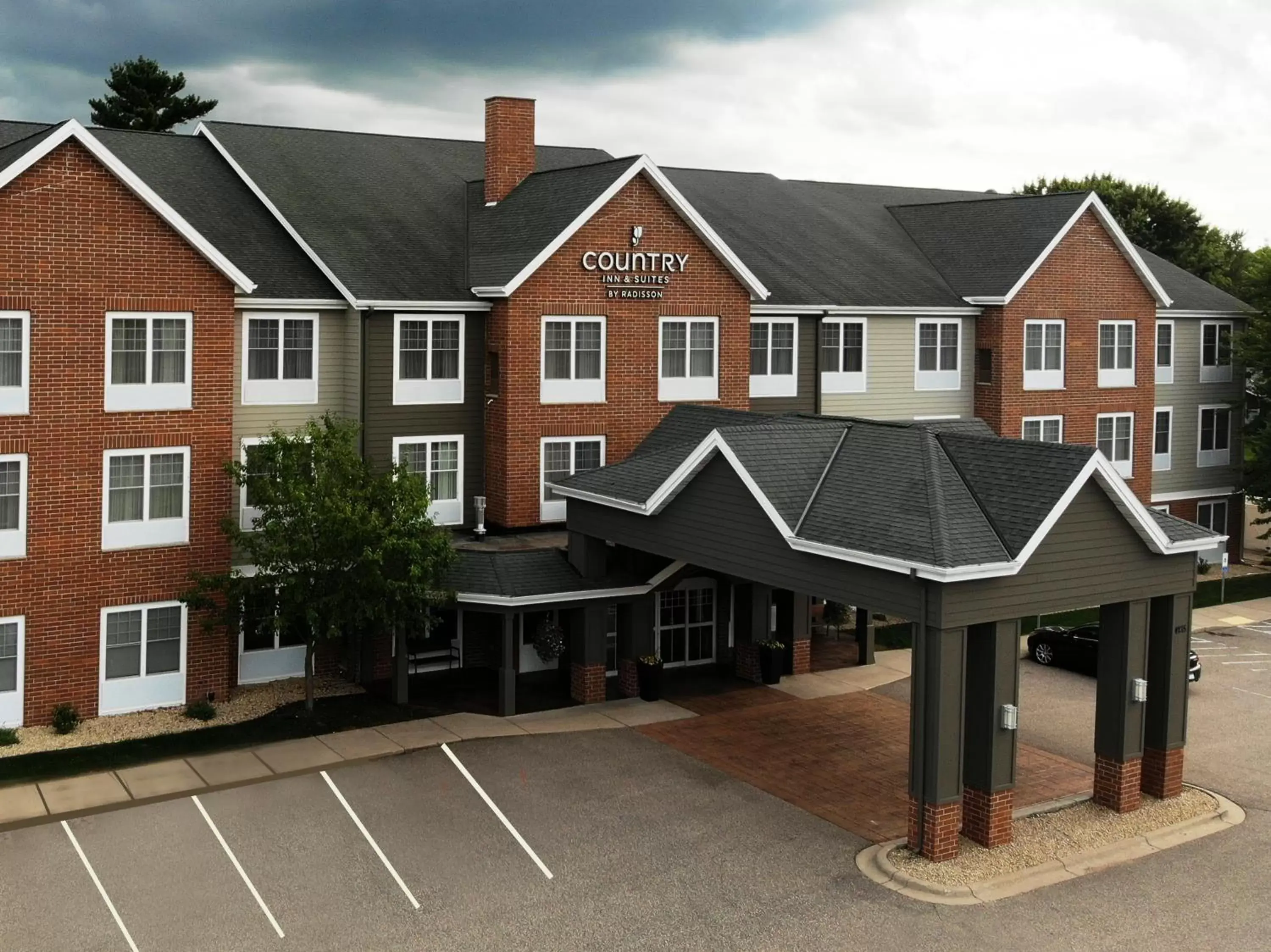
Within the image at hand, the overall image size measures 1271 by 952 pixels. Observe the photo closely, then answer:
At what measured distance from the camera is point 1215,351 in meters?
50.1

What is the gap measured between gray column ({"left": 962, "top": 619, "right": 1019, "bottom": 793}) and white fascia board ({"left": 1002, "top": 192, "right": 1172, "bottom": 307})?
21642 mm

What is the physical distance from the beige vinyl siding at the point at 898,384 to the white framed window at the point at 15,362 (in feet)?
72.0

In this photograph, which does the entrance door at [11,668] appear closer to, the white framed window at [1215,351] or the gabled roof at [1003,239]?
the gabled roof at [1003,239]

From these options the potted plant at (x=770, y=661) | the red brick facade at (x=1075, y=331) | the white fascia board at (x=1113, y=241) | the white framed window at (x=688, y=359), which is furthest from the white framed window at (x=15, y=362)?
the red brick facade at (x=1075, y=331)

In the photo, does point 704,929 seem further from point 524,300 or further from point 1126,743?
point 524,300

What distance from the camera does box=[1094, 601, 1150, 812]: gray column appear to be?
2417 centimetres

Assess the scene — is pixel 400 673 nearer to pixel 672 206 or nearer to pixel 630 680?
pixel 630 680

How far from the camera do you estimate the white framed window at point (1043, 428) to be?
43.3m

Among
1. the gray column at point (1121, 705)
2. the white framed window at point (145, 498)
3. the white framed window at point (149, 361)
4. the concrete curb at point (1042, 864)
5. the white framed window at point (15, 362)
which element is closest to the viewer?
the concrete curb at point (1042, 864)

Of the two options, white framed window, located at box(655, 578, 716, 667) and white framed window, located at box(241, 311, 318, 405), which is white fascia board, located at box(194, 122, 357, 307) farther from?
white framed window, located at box(655, 578, 716, 667)

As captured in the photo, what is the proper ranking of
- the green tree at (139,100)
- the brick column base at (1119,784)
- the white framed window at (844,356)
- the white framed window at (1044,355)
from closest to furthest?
the brick column base at (1119,784)
the white framed window at (844,356)
the white framed window at (1044,355)
the green tree at (139,100)

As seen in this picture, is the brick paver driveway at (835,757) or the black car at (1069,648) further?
the black car at (1069,648)

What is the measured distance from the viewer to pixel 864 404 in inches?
1626

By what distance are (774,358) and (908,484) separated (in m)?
15.6
